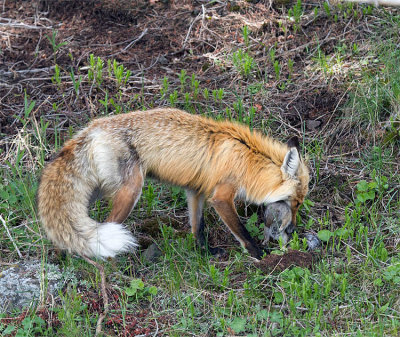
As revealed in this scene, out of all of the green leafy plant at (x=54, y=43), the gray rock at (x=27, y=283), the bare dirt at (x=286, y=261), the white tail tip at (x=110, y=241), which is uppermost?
the green leafy plant at (x=54, y=43)

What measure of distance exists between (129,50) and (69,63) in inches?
32.4

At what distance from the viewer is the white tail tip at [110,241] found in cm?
469

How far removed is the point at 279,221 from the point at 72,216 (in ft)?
6.16

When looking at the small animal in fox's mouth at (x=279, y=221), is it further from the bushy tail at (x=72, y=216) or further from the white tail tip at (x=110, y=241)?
the white tail tip at (x=110, y=241)

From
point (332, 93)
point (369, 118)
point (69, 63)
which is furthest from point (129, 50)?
point (369, 118)

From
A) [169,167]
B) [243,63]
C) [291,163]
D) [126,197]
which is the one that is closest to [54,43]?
[243,63]

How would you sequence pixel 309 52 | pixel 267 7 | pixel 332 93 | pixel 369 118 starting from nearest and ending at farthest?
pixel 369 118 < pixel 332 93 < pixel 309 52 < pixel 267 7

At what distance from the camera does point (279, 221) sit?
546 centimetres

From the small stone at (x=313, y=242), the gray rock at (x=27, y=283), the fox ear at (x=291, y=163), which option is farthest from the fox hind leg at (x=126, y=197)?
the small stone at (x=313, y=242)

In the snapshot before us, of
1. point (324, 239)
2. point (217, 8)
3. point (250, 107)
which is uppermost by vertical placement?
point (217, 8)

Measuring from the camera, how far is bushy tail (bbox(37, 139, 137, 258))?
473 cm

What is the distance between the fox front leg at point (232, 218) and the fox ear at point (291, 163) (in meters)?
0.55

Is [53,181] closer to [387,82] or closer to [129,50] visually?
[129,50]

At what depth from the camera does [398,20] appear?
24.4ft
